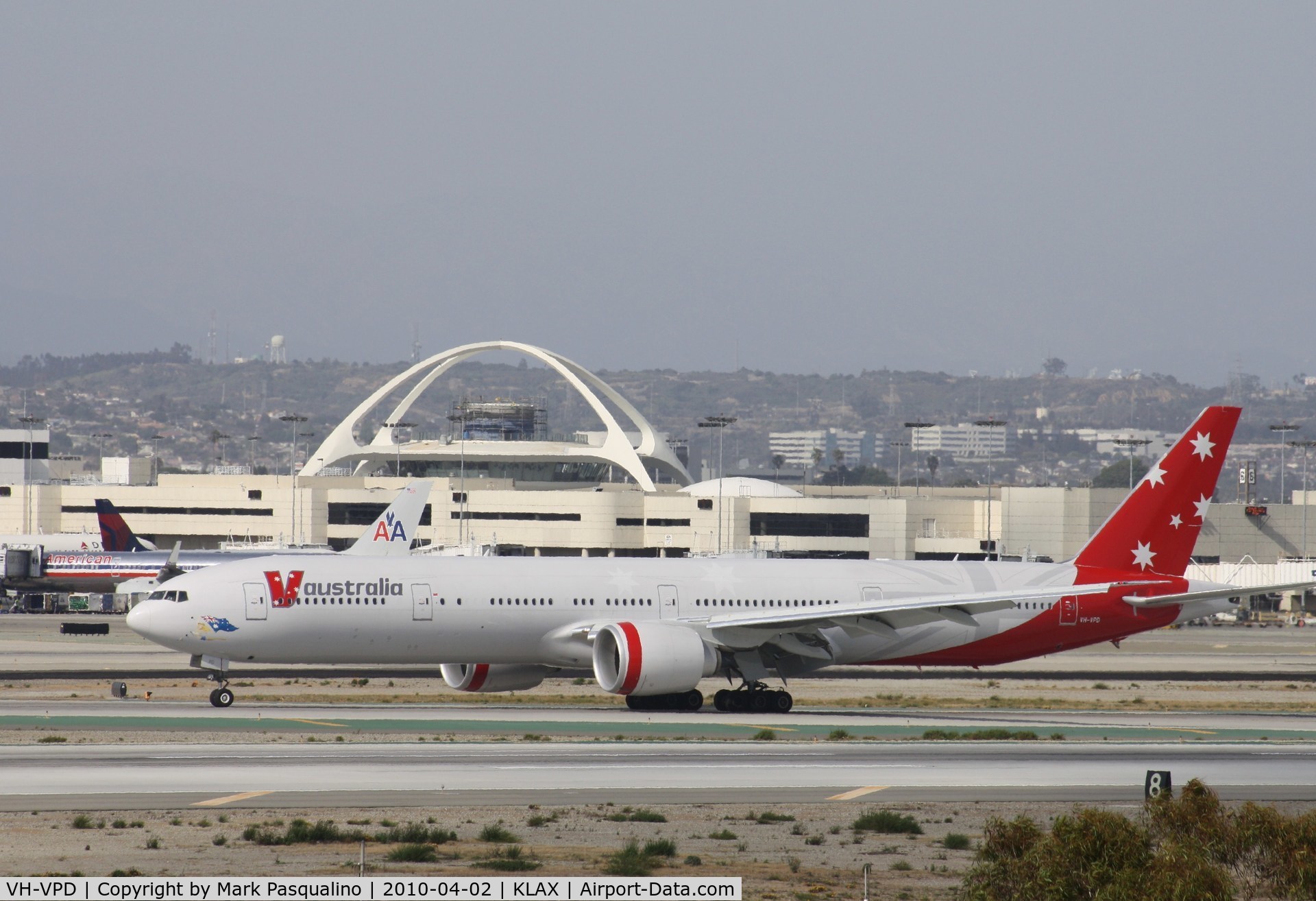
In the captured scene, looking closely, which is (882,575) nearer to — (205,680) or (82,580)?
(205,680)

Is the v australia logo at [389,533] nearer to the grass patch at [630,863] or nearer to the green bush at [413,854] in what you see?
the green bush at [413,854]

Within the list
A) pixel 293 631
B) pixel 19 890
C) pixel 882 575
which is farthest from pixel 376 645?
pixel 19 890

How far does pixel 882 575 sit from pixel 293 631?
16709mm

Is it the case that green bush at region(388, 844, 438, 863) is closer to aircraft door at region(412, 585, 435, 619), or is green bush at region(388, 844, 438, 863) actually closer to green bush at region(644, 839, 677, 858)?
green bush at region(644, 839, 677, 858)

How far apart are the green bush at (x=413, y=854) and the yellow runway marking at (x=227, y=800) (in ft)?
16.6

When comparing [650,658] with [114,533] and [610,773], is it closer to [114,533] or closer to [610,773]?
[610,773]

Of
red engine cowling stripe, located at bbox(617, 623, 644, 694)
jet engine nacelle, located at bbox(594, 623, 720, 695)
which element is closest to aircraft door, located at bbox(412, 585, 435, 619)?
jet engine nacelle, located at bbox(594, 623, 720, 695)

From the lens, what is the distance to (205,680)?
49844 mm

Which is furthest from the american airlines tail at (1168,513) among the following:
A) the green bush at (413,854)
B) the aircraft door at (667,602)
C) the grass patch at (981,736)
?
the green bush at (413,854)

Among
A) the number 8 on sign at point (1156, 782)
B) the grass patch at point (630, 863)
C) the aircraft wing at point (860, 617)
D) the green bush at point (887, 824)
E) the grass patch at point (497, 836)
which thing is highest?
the aircraft wing at point (860, 617)

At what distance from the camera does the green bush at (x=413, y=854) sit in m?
19.9

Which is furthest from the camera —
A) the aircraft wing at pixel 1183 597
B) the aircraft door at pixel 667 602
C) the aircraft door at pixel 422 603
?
the aircraft wing at pixel 1183 597

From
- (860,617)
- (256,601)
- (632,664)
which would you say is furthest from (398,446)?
(632,664)

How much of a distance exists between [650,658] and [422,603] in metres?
6.09
